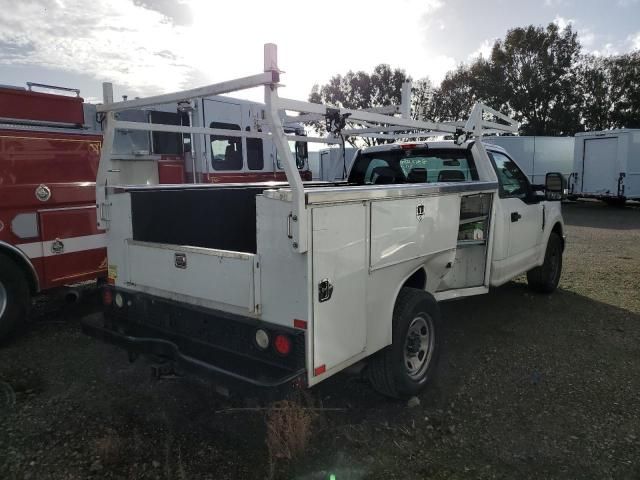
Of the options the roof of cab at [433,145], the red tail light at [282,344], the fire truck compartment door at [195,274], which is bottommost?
the red tail light at [282,344]

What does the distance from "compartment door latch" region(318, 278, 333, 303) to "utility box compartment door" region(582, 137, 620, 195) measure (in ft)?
66.2

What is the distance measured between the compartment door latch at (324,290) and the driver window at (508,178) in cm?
287

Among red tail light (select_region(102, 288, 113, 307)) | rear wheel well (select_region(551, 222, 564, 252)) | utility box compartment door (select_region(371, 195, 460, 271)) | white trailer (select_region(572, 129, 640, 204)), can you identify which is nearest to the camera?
utility box compartment door (select_region(371, 195, 460, 271))

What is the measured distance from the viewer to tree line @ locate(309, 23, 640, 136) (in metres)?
30.2

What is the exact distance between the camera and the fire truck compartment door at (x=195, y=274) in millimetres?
2895

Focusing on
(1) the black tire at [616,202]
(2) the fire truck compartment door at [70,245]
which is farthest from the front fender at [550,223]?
(1) the black tire at [616,202]

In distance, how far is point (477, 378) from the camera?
4.03 meters

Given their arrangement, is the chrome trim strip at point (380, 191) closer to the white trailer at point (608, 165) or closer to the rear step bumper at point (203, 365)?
the rear step bumper at point (203, 365)

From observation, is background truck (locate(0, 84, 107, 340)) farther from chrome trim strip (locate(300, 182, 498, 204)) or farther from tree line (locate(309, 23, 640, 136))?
tree line (locate(309, 23, 640, 136))

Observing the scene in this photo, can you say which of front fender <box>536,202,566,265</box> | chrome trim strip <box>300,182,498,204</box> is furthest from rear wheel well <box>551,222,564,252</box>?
chrome trim strip <box>300,182,498,204</box>

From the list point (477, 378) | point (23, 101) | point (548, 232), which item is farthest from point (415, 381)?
point (23, 101)

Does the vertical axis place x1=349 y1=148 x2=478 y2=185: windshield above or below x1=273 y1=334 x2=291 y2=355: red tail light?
above

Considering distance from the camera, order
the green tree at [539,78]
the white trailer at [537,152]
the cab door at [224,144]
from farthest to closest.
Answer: the green tree at [539,78] < the white trailer at [537,152] < the cab door at [224,144]

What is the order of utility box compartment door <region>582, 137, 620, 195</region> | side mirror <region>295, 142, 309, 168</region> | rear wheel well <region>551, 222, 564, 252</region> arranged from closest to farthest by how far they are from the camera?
1. rear wheel well <region>551, 222, 564, 252</region>
2. side mirror <region>295, 142, 309, 168</region>
3. utility box compartment door <region>582, 137, 620, 195</region>
